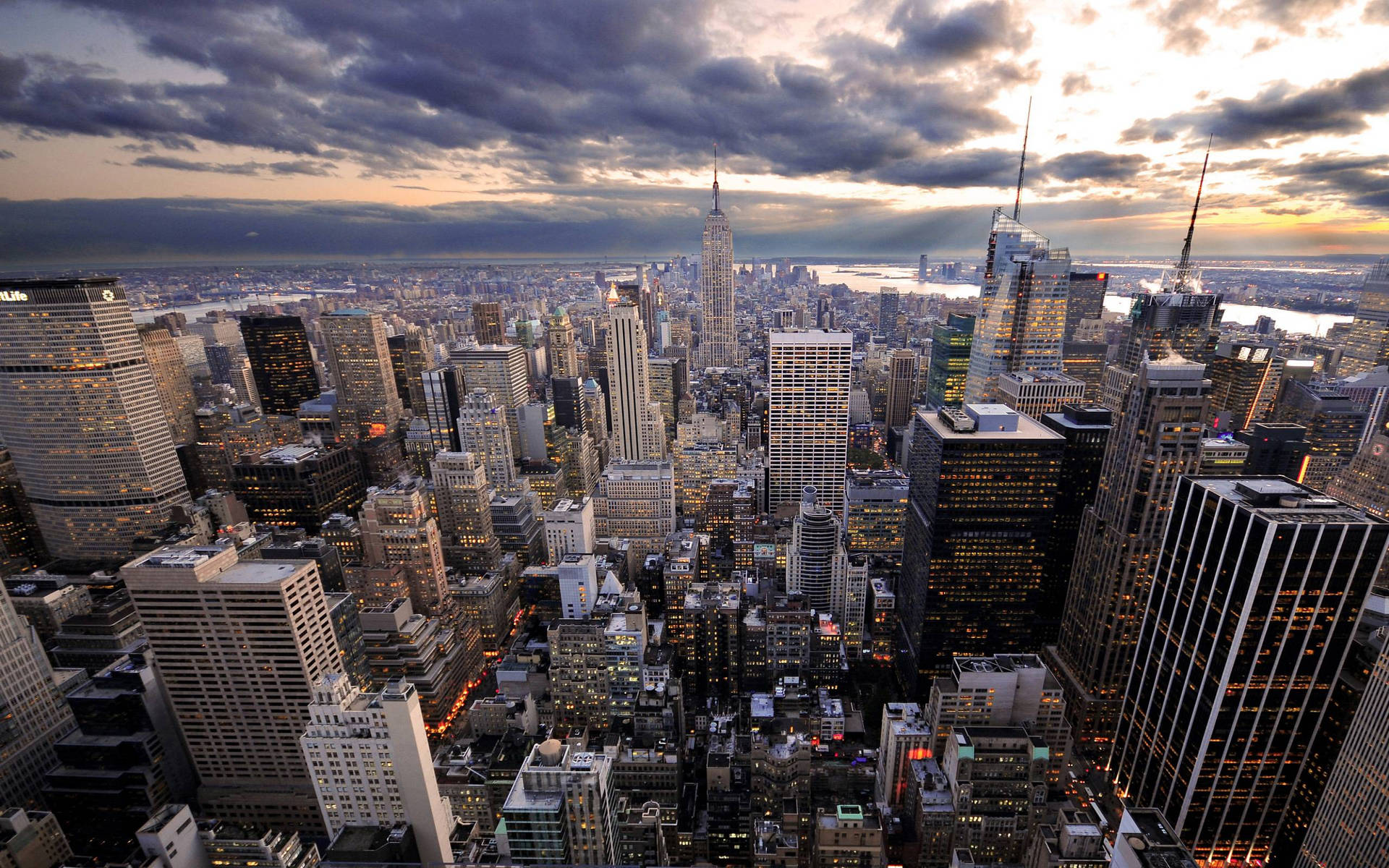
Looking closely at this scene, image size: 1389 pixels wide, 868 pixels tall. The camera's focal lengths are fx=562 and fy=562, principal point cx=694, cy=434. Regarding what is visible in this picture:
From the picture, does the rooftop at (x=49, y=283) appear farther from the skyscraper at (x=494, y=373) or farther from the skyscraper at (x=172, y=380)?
the skyscraper at (x=494, y=373)

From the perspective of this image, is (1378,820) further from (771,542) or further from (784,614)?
(771,542)

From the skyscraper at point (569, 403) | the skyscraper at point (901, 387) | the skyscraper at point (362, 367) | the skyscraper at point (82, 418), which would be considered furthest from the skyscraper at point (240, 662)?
the skyscraper at point (901, 387)

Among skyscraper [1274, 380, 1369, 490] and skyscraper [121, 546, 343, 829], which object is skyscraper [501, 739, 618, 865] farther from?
skyscraper [1274, 380, 1369, 490]

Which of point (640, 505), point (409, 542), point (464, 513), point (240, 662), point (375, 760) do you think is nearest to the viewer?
point (375, 760)

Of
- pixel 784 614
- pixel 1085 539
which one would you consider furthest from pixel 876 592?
pixel 1085 539

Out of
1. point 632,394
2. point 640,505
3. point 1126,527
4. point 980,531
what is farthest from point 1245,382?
point 632,394

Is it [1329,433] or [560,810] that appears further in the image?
[1329,433]

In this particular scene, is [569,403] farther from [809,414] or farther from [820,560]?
[820,560]
